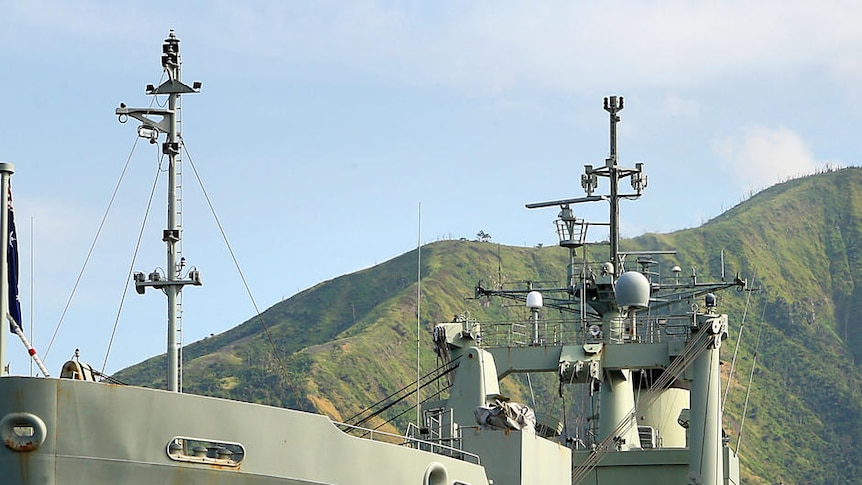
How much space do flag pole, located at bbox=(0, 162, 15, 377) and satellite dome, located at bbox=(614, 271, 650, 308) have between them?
13.9 metres

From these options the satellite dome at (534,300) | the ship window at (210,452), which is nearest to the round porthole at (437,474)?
the ship window at (210,452)

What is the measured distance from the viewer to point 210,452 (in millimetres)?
17391

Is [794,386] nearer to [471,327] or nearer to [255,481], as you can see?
[471,327]

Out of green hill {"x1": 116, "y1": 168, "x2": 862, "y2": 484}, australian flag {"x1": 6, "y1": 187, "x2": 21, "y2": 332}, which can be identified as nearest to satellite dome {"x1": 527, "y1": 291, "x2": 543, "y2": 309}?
australian flag {"x1": 6, "y1": 187, "x2": 21, "y2": 332}

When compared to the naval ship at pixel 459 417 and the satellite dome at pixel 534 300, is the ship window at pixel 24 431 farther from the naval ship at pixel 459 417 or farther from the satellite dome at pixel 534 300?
the satellite dome at pixel 534 300

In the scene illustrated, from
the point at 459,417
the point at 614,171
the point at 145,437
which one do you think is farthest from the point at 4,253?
the point at 614,171

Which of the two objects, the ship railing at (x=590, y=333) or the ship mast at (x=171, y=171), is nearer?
the ship mast at (x=171, y=171)

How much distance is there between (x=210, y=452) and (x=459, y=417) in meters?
7.52

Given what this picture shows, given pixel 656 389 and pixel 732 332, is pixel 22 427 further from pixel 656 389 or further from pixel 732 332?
pixel 732 332

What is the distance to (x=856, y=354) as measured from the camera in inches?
5817

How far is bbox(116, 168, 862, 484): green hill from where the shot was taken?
110 m

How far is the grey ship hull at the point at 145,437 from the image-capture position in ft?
53.6

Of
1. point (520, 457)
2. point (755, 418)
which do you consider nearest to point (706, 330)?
point (520, 457)

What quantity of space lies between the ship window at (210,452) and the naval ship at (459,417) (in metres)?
0.02
